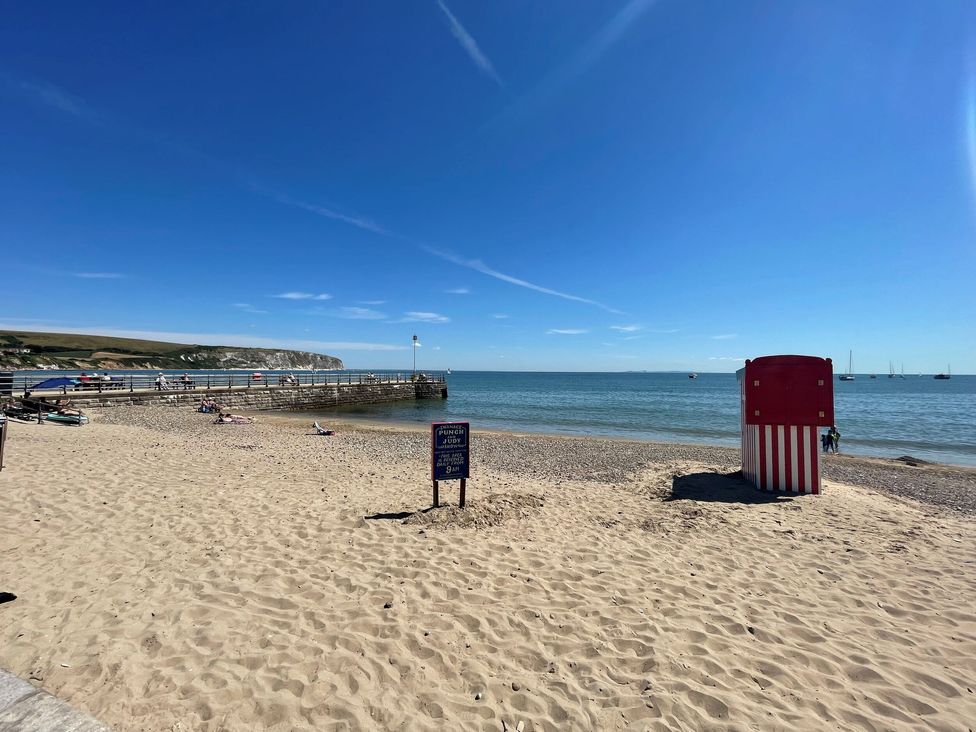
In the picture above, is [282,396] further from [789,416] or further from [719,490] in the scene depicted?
[789,416]

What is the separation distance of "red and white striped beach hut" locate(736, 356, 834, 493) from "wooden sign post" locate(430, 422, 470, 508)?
5656 mm

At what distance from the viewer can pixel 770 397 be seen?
27.6ft

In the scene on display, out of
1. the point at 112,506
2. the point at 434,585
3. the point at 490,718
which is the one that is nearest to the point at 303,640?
the point at 434,585

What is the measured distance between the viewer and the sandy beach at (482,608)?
292 centimetres

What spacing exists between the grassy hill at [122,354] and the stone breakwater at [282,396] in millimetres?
90630

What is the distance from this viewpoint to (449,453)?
7199mm

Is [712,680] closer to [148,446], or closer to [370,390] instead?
[148,446]

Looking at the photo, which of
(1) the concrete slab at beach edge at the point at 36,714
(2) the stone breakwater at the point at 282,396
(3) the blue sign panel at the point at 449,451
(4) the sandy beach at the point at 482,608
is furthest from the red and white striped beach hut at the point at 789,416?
(2) the stone breakwater at the point at 282,396

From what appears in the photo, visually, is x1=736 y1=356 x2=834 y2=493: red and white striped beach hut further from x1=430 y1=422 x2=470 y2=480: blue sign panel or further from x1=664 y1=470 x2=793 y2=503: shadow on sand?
x1=430 y1=422 x2=470 y2=480: blue sign panel

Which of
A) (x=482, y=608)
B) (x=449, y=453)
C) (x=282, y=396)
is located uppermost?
(x=449, y=453)

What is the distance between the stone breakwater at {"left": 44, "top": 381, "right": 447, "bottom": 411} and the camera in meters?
26.8

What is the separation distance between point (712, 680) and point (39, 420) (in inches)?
890

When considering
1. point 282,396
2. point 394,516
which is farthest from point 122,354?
point 394,516

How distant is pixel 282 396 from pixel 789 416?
34.8 m
